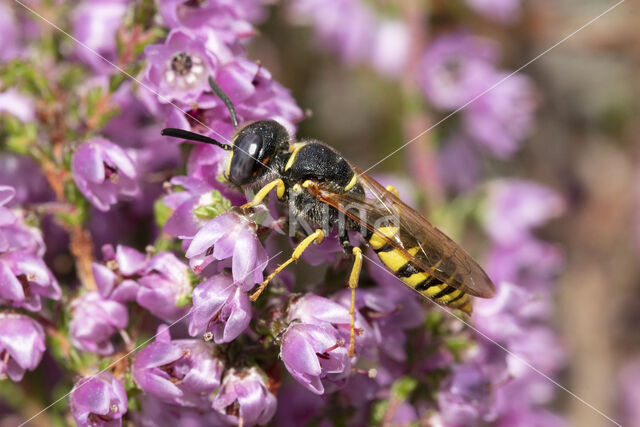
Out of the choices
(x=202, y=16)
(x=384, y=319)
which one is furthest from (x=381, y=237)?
(x=202, y=16)

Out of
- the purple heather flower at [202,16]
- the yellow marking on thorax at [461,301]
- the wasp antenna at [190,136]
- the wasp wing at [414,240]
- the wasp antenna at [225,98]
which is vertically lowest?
the yellow marking on thorax at [461,301]

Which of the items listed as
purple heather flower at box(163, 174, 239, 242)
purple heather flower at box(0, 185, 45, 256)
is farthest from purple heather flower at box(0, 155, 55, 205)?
purple heather flower at box(163, 174, 239, 242)

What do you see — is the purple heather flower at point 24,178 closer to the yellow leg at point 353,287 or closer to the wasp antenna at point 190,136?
the wasp antenna at point 190,136

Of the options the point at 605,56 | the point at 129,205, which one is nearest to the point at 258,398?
the point at 129,205

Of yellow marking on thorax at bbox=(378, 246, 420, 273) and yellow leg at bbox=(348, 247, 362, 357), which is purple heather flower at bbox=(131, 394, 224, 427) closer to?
yellow leg at bbox=(348, 247, 362, 357)

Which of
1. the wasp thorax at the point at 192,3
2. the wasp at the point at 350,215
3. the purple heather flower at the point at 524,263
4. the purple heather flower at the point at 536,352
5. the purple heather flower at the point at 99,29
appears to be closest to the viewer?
the wasp at the point at 350,215

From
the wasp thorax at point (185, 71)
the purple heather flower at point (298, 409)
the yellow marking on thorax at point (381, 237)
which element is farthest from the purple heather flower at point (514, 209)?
the wasp thorax at point (185, 71)

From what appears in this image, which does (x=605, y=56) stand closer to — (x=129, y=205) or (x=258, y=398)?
(x=129, y=205)
